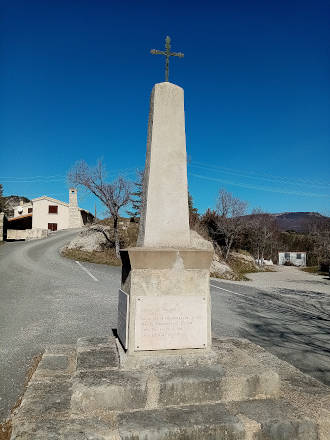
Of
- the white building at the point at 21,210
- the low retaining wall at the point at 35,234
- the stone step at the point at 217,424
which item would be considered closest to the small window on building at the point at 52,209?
the white building at the point at 21,210

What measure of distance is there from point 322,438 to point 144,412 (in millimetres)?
1668

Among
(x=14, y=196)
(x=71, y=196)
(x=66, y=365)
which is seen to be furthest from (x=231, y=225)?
(x=14, y=196)

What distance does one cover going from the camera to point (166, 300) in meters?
3.55

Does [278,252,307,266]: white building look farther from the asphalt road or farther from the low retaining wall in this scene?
the asphalt road

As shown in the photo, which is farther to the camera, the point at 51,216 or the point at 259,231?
the point at 51,216

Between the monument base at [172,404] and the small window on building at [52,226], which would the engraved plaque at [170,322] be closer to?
the monument base at [172,404]

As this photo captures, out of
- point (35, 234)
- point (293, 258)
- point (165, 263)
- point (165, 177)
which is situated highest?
point (165, 177)

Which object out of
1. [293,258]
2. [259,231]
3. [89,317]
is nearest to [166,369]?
[89,317]

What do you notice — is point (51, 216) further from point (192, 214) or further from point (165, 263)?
point (165, 263)

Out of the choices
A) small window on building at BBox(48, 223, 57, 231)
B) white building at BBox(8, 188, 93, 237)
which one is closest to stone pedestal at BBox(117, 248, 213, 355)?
white building at BBox(8, 188, 93, 237)

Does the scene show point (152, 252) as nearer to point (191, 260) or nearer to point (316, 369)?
point (191, 260)

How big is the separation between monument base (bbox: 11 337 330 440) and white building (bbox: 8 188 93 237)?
40.0 m

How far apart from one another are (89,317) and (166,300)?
5000 mm

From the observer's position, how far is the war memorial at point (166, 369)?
9.02ft
